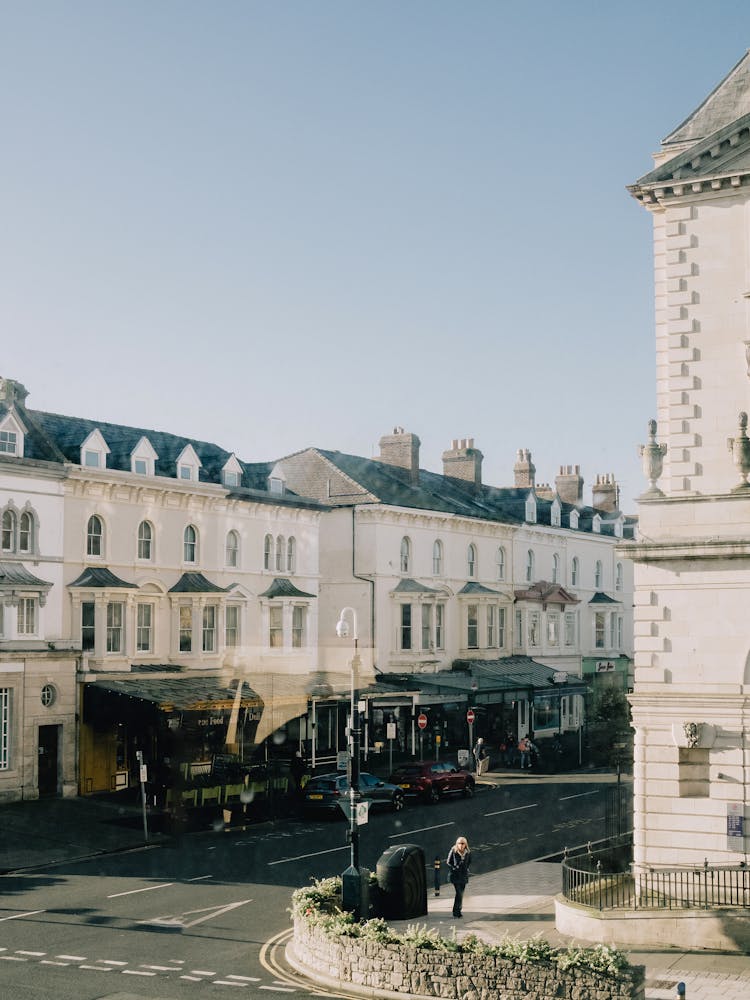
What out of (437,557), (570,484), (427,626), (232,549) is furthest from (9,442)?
(570,484)

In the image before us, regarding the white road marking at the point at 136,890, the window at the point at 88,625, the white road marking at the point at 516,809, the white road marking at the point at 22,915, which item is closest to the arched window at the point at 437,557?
the white road marking at the point at 516,809

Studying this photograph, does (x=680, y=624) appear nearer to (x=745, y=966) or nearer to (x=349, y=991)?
(x=745, y=966)

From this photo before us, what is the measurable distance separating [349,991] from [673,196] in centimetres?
1653

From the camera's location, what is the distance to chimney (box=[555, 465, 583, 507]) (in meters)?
80.6

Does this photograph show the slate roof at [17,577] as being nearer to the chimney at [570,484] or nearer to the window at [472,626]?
the window at [472,626]

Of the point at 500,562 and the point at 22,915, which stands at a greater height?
the point at 500,562

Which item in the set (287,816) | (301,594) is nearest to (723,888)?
(287,816)

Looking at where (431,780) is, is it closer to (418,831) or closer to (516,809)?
(516,809)

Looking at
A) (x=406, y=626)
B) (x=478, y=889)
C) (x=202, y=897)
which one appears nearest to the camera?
(x=202, y=897)

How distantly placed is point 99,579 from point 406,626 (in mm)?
19589

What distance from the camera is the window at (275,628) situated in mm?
52375

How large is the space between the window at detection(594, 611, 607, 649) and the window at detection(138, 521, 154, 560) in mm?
39299

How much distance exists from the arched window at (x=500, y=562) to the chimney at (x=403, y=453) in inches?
292

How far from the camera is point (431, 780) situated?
44.0 meters
